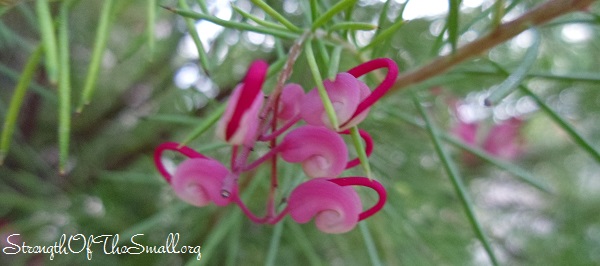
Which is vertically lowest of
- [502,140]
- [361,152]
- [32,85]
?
[361,152]

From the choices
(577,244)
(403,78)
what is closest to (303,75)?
(403,78)

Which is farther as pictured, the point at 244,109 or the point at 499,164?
the point at 499,164

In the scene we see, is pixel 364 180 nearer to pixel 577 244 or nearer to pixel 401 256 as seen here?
pixel 401 256

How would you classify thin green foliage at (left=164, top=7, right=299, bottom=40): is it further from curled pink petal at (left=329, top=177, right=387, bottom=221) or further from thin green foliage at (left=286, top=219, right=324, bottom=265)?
thin green foliage at (left=286, top=219, right=324, bottom=265)

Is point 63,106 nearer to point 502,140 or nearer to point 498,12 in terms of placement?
point 498,12

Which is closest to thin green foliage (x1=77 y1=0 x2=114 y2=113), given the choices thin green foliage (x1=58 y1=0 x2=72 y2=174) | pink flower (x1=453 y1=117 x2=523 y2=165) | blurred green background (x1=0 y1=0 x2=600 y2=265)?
thin green foliage (x1=58 y1=0 x2=72 y2=174)

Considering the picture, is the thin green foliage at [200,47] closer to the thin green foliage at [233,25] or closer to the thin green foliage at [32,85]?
the thin green foliage at [233,25]

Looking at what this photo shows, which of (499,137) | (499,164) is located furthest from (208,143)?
(499,137)
